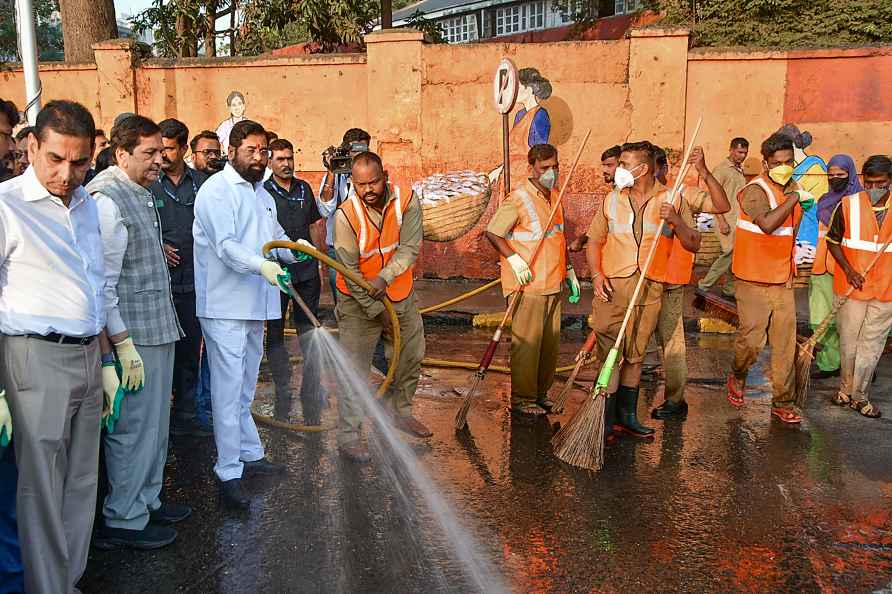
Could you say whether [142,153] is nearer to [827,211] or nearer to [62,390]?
[62,390]

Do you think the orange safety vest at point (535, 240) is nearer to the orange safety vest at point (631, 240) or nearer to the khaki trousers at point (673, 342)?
the orange safety vest at point (631, 240)

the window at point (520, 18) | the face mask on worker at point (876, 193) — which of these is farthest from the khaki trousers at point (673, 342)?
the window at point (520, 18)

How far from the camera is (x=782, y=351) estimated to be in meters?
6.09

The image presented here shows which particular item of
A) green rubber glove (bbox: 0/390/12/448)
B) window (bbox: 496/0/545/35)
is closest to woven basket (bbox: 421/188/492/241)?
green rubber glove (bbox: 0/390/12/448)

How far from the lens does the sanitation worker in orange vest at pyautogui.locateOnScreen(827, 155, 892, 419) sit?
6.30m

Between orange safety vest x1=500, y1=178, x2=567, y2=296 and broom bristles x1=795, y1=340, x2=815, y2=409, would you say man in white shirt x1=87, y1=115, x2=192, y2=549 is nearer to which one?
orange safety vest x1=500, y1=178, x2=567, y2=296

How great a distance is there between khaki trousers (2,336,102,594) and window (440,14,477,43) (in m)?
35.3

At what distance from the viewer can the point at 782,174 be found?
233 inches

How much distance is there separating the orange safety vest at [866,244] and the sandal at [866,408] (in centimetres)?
81

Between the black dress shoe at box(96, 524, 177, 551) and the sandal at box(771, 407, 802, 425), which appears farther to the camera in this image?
the sandal at box(771, 407, 802, 425)

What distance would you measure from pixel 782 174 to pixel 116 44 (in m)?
10.6

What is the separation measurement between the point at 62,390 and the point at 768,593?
3165mm

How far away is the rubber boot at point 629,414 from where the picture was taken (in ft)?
18.9

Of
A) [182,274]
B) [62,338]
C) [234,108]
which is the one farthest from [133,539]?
[234,108]
